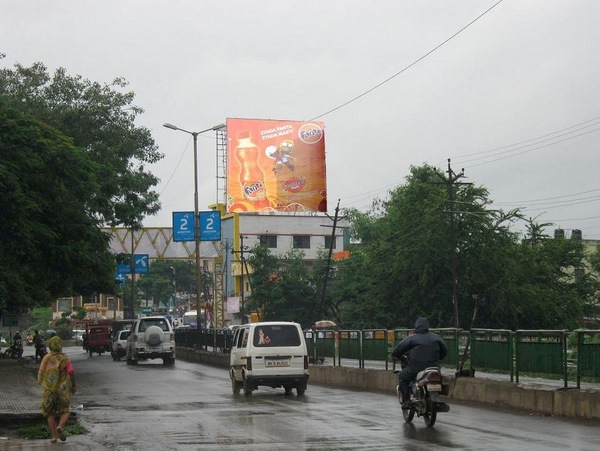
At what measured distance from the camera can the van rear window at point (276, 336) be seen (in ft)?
81.5

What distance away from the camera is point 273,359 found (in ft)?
80.6

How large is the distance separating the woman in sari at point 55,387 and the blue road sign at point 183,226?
3774cm

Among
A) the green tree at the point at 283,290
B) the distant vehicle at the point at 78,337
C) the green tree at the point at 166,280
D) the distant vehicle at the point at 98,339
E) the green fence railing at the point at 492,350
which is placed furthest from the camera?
the green tree at the point at 166,280

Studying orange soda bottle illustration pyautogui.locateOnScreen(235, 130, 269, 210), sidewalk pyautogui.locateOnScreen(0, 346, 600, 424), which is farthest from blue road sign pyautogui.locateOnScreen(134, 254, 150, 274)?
sidewalk pyautogui.locateOnScreen(0, 346, 600, 424)

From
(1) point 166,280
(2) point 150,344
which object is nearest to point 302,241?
(1) point 166,280

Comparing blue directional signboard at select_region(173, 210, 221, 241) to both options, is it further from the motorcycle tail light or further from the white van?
the motorcycle tail light

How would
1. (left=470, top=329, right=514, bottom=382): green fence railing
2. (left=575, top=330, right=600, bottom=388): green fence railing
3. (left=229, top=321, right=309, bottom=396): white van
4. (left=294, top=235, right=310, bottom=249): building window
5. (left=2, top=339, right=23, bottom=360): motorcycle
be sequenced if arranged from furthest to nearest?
(left=294, top=235, right=310, bottom=249): building window < (left=2, top=339, right=23, bottom=360): motorcycle < (left=229, top=321, right=309, bottom=396): white van < (left=470, top=329, right=514, bottom=382): green fence railing < (left=575, top=330, right=600, bottom=388): green fence railing

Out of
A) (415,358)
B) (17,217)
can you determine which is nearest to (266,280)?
(17,217)

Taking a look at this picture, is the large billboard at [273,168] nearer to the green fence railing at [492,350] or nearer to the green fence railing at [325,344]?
the green fence railing at [325,344]

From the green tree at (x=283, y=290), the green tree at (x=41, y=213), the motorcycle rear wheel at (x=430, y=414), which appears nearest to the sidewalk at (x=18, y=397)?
the green tree at (x=41, y=213)

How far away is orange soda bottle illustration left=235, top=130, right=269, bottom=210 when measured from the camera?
69.6 meters

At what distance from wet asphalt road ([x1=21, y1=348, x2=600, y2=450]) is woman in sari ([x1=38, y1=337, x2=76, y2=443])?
38 centimetres

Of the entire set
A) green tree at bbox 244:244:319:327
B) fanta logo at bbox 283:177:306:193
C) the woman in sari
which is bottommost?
the woman in sari

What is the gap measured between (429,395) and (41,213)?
76.6ft
